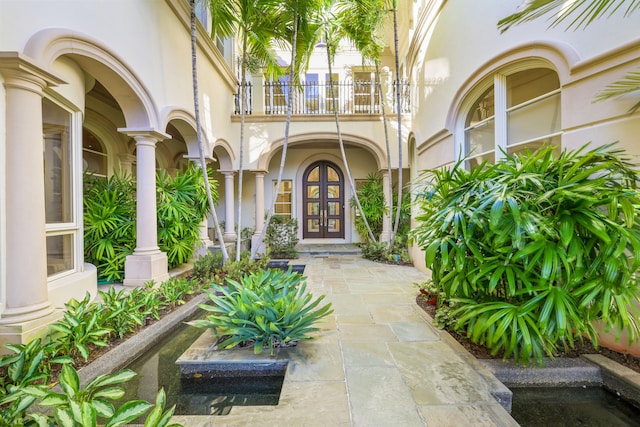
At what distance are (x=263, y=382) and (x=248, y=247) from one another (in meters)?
6.69

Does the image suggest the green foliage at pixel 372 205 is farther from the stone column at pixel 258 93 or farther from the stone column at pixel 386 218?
the stone column at pixel 258 93

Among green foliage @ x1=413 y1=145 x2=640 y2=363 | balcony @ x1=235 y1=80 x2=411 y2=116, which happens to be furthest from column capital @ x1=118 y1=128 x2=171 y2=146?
green foliage @ x1=413 y1=145 x2=640 y2=363

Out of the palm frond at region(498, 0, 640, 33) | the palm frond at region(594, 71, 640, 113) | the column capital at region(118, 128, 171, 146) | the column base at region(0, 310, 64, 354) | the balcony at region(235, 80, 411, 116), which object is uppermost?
the balcony at region(235, 80, 411, 116)

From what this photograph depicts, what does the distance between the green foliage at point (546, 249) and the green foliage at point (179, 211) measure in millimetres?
4485

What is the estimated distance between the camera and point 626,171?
7.73ft

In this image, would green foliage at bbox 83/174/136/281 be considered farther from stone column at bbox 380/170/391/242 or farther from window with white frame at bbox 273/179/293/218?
stone column at bbox 380/170/391/242

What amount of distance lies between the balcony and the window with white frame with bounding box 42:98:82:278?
18.2ft

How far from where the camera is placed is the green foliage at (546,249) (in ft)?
6.86

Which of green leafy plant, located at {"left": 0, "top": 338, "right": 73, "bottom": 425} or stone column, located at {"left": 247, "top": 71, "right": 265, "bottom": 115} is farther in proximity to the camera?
stone column, located at {"left": 247, "top": 71, "right": 265, "bottom": 115}

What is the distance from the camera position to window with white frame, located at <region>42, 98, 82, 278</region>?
343 centimetres

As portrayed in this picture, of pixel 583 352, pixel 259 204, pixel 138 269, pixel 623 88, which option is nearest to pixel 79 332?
pixel 138 269

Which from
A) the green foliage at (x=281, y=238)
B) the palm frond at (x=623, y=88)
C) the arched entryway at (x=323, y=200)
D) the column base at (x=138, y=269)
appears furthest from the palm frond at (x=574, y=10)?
the arched entryway at (x=323, y=200)

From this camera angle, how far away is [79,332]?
8.85 ft

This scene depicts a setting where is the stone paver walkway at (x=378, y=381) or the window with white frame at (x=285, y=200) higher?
the window with white frame at (x=285, y=200)
